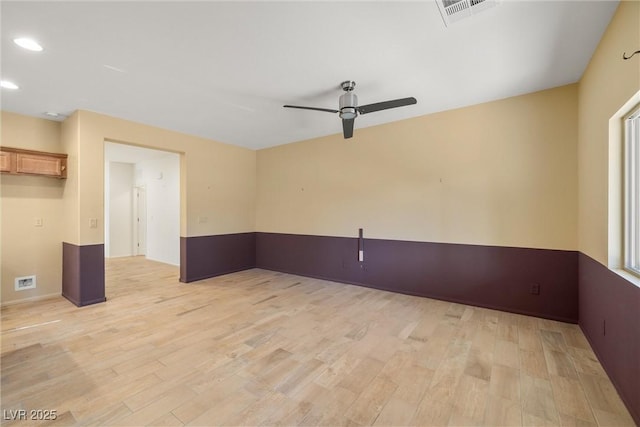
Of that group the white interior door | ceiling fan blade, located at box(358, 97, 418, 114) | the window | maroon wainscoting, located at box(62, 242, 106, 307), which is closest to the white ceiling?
ceiling fan blade, located at box(358, 97, 418, 114)

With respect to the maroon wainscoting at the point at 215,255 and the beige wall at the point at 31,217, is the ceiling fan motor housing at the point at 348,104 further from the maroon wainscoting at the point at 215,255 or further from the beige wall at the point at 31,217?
the beige wall at the point at 31,217

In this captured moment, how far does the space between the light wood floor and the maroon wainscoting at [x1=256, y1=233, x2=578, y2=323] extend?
0.75 feet

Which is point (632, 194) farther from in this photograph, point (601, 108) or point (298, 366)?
point (298, 366)

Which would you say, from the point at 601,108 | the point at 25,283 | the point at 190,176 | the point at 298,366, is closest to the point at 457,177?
the point at 601,108

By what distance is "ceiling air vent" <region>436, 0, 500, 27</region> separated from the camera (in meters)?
1.82

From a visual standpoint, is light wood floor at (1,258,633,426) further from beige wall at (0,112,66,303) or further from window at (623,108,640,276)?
window at (623,108,640,276)

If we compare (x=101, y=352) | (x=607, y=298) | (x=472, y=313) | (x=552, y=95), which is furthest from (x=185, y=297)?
(x=552, y=95)

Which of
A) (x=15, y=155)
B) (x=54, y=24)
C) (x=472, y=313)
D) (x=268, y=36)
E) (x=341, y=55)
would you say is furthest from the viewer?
(x=15, y=155)

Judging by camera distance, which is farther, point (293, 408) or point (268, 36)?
point (268, 36)

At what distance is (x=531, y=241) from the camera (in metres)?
3.28

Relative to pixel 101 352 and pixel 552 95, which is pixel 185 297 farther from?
pixel 552 95

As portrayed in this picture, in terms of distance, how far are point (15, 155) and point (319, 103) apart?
417 centimetres

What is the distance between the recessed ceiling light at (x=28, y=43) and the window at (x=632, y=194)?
4.70 meters

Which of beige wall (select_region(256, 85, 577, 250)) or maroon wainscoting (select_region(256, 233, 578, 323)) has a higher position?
beige wall (select_region(256, 85, 577, 250))
